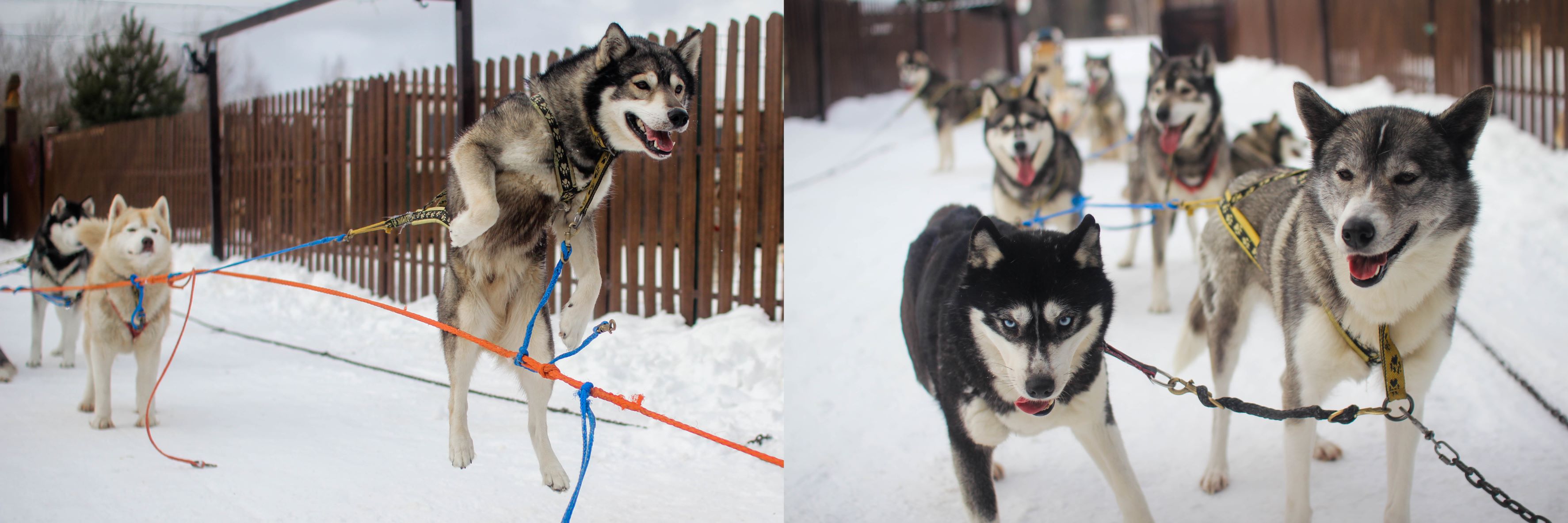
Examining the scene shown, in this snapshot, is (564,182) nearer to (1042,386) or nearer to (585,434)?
(585,434)

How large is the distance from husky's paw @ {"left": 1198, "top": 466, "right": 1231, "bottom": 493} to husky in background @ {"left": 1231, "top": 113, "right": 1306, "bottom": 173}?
2901mm

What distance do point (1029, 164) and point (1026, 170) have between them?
0.11 feet

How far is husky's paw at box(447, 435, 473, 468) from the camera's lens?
5.24ft

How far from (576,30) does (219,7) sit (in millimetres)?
776

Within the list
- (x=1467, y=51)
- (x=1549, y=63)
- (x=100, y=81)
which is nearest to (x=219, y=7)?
(x=100, y=81)

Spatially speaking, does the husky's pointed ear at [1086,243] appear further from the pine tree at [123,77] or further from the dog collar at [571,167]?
the pine tree at [123,77]

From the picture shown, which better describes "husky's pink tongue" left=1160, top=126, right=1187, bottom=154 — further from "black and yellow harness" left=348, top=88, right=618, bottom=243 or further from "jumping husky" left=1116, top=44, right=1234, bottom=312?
"black and yellow harness" left=348, top=88, right=618, bottom=243

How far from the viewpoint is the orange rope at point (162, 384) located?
5.11 feet

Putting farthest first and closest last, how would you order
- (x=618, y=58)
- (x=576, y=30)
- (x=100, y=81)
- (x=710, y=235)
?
Answer: (x=710, y=235) → (x=576, y=30) → (x=100, y=81) → (x=618, y=58)

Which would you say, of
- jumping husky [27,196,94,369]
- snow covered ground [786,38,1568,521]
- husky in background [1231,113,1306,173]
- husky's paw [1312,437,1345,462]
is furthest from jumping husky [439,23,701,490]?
husky in background [1231,113,1306,173]

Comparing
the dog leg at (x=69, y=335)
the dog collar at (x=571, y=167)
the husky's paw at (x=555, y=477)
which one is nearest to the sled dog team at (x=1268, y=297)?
the dog collar at (x=571, y=167)

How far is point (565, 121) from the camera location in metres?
1.53

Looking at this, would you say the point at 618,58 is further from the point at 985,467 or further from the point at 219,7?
the point at 985,467

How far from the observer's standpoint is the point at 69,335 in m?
1.72
